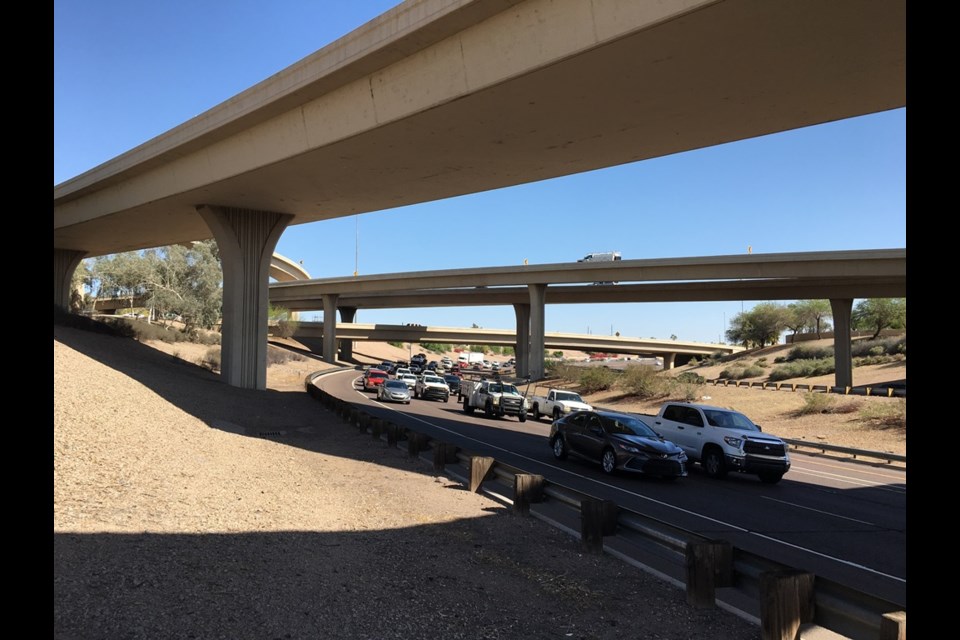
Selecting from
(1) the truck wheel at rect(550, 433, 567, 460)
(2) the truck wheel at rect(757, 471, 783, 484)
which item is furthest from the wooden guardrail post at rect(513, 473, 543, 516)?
(2) the truck wheel at rect(757, 471, 783, 484)

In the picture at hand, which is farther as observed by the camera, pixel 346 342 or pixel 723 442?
pixel 346 342

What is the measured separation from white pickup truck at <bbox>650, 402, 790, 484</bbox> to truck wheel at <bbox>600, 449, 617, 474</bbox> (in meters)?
3.01

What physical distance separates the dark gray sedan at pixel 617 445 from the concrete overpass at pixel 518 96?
8286 millimetres

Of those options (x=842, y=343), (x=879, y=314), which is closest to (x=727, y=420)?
(x=842, y=343)

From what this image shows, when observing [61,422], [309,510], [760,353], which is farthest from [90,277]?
[760,353]

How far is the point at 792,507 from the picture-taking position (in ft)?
45.7

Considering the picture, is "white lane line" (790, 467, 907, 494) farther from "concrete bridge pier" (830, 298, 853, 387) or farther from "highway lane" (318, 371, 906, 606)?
"concrete bridge pier" (830, 298, 853, 387)

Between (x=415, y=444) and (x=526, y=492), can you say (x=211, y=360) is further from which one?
(x=526, y=492)

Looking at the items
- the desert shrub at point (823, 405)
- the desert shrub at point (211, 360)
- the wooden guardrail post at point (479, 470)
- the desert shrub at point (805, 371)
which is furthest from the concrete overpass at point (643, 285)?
the wooden guardrail post at point (479, 470)

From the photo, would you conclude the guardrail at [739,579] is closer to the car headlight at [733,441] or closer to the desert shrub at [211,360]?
the car headlight at [733,441]

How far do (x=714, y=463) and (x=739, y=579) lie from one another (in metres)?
11.3

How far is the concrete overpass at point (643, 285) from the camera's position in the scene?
51.3 m

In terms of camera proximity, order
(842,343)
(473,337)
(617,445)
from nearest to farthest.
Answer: (617,445) < (842,343) < (473,337)

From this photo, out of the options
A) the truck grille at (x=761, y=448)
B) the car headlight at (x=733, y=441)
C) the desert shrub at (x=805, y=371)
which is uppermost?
the car headlight at (x=733, y=441)
